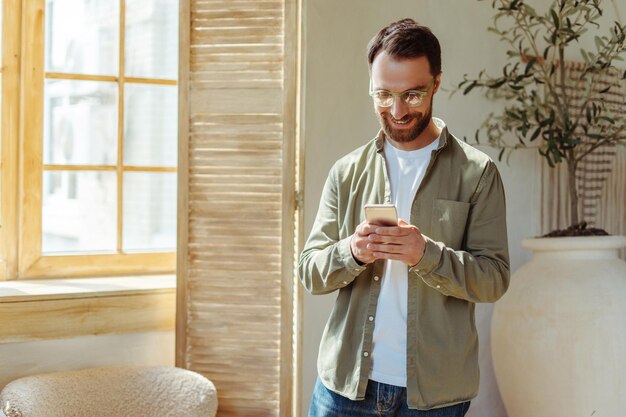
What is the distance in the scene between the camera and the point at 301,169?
108 inches

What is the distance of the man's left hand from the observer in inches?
61.2

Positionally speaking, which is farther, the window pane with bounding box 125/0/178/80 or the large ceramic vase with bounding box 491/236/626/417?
the window pane with bounding box 125/0/178/80

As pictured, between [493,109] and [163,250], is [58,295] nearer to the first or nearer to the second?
[163,250]

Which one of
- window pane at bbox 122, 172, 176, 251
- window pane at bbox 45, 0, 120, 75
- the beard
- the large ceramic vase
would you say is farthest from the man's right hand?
window pane at bbox 45, 0, 120, 75

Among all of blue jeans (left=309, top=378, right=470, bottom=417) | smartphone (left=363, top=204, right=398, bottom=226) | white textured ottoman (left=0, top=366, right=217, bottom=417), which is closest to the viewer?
smartphone (left=363, top=204, right=398, bottom=226)

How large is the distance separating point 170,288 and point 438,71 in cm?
147

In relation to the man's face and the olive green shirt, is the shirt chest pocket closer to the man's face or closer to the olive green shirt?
the olive green shirt

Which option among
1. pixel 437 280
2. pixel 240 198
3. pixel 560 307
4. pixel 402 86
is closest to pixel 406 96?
pixel 402 86

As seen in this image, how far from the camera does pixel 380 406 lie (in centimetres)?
166

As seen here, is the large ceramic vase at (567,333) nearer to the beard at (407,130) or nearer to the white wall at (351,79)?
the white wall at (351,79)

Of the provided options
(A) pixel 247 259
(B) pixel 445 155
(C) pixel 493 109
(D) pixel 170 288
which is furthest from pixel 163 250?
(B) pixel 445 155

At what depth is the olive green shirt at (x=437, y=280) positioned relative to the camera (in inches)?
A: 64.1

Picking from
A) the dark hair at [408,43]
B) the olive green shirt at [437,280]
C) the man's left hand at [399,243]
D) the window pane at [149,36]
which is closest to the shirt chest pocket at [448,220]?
the olive green shirt at [437,280]

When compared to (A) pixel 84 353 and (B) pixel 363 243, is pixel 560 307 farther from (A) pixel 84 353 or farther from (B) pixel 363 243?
(A) pixel 84 353
